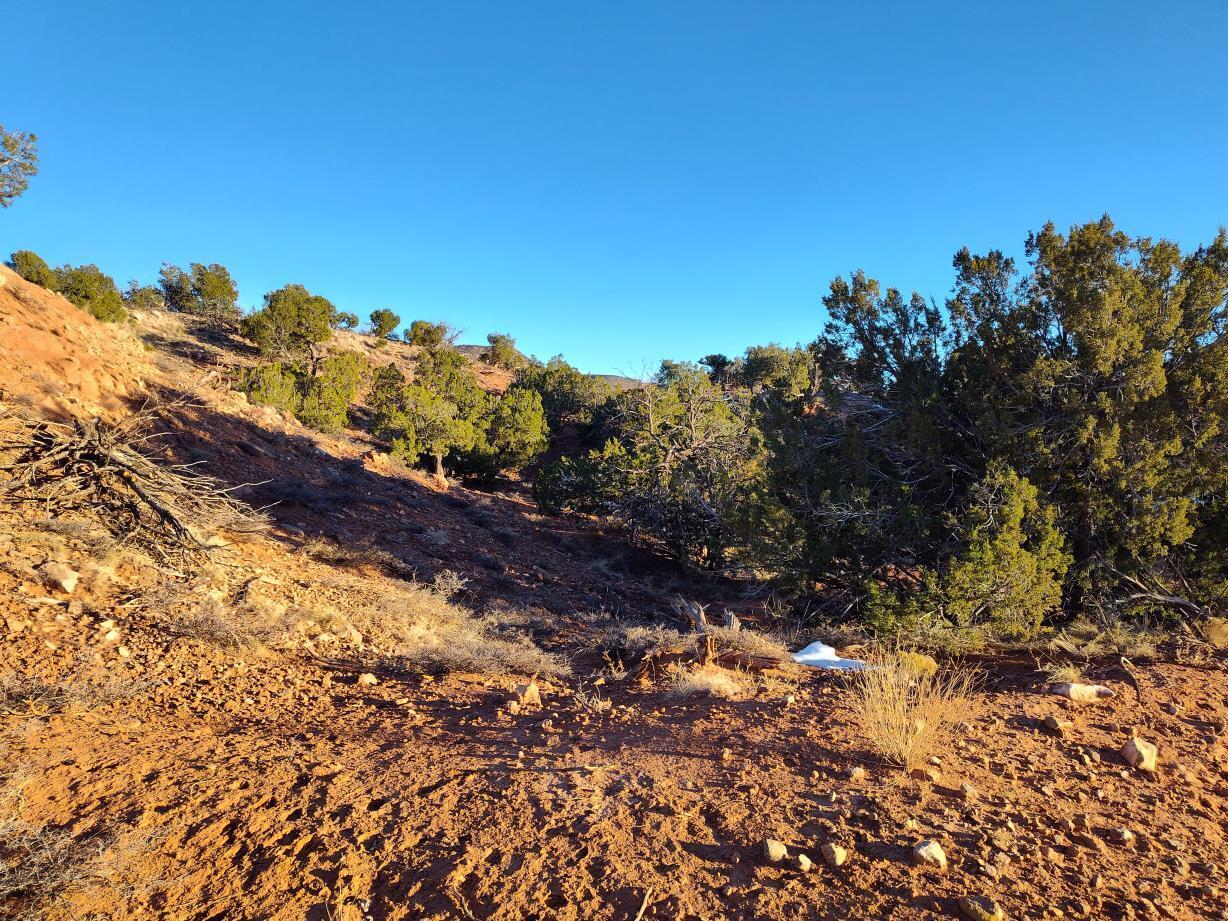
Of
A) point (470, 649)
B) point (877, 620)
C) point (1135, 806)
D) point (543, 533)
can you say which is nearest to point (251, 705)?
point (470, 649)

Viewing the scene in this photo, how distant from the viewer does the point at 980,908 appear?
2219 mm

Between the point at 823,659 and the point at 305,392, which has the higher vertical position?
the point at 305,392

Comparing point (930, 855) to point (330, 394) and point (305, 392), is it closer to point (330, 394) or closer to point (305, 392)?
point (330, 394)

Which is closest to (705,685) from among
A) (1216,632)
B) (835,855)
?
(835,855)

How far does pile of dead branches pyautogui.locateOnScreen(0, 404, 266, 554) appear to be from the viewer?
15.8 ft

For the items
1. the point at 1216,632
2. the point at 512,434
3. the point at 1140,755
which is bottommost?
the point at 1140,755

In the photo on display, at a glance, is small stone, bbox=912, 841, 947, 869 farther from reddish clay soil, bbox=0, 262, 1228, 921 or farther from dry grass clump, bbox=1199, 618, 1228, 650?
dry grass clump, bbox=1199, 618, 1228, 650

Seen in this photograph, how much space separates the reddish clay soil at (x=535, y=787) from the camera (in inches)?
96.9

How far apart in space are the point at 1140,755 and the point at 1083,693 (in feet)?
3.47

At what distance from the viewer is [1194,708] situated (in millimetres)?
Answer: 4129

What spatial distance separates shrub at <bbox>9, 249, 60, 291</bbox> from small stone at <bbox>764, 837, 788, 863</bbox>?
32607 mm

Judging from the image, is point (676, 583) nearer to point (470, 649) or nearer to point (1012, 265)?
point (470, 649)

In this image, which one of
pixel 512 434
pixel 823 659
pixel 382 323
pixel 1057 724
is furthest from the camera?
pixel 382 323

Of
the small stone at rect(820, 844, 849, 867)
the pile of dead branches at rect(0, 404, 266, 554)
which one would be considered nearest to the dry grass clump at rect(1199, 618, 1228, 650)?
the small stone at rect(820, 844, 849, 867)
